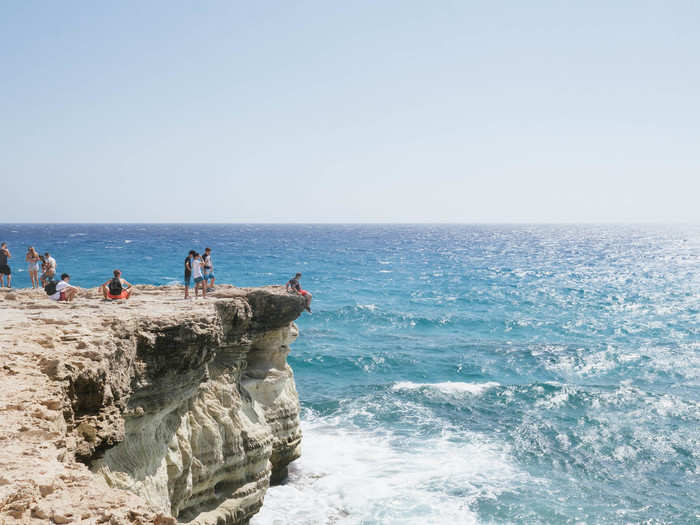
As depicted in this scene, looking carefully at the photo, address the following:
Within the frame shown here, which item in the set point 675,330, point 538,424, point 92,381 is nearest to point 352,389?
point 538,424

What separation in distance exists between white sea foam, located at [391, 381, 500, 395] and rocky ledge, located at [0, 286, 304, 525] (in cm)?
1294

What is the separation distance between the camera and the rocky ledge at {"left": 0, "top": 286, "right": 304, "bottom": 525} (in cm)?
612

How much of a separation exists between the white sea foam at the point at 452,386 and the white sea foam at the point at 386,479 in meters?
6.16

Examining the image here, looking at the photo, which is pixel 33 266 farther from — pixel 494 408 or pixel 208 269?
pixel 494 408

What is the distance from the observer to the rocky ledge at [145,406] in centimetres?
612

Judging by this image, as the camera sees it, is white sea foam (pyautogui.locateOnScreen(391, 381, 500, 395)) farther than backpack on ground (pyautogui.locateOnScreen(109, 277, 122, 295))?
Yes

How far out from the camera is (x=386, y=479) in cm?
2070

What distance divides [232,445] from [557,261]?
10285 centimetres

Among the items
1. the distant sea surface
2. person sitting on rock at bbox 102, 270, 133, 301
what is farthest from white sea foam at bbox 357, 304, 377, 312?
person sitting on rock at bbox 102, 270, 133, 301

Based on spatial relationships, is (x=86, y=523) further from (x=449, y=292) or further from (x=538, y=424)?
(x=449, y=292)

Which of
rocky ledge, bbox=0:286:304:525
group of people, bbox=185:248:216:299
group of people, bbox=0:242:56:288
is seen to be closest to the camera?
rocky ledge, bbox=0:286:304:525

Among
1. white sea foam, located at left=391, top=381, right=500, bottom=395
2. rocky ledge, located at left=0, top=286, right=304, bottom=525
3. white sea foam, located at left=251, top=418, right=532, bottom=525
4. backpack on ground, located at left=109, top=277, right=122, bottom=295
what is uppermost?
backpack on ground, located at left=109, top=277, right=122, bottom=295

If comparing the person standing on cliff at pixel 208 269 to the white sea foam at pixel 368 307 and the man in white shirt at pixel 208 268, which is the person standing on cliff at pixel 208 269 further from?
the white sea foam at pixel 368 307

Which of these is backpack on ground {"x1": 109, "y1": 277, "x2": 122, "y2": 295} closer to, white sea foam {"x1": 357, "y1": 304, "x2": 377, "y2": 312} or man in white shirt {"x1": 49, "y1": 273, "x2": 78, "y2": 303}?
man in white shirt {"x1": 49, "y1": 273, "x2": 78, "y2": 303}
